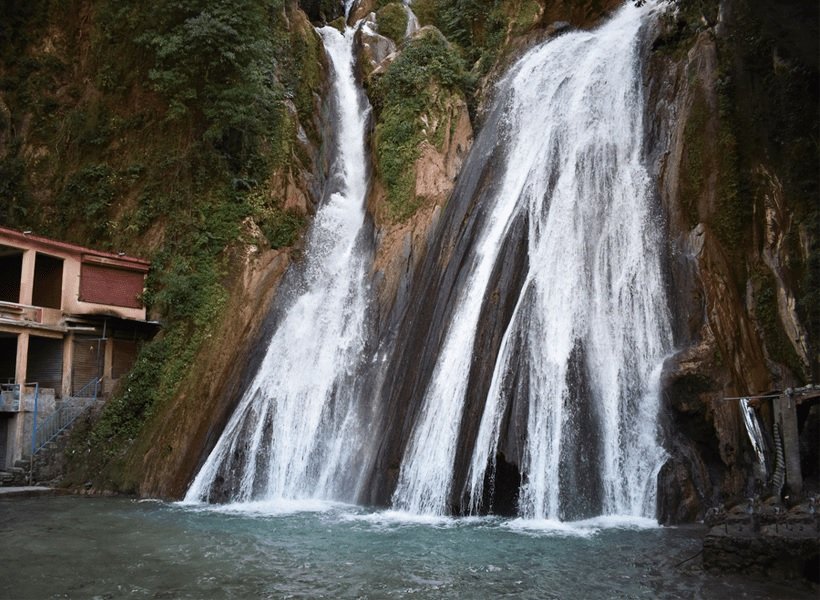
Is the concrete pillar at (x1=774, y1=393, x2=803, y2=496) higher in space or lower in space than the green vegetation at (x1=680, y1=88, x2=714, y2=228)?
lower

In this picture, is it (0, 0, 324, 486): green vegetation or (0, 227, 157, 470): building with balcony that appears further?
(0, 227, 157, 470): building with balcony

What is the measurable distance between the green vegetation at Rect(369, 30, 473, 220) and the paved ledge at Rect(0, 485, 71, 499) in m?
12.6

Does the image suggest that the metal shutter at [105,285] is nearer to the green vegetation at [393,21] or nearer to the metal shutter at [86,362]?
the metal shutter at [86,362]

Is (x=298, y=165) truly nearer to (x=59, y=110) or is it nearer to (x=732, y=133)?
(x=59, y=110)

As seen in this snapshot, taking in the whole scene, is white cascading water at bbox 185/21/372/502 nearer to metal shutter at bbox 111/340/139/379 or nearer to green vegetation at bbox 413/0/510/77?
metal shutter at bbox 111/340/139/379

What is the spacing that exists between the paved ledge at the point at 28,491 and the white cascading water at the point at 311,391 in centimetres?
439

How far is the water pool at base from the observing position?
9961mm

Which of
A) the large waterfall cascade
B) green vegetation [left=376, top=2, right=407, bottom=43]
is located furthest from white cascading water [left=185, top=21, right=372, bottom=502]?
green vegetation [left=376, top=2, right=407, bottom=43]

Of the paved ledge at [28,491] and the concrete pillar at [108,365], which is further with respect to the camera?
the concrete pillar at [108,365]

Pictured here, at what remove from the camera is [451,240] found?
21.5 metres

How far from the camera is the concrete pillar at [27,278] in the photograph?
78.3 feet

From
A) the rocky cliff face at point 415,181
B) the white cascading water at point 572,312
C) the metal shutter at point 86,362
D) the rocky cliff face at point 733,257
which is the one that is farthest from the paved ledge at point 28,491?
the rocky cliff face at point 733,257

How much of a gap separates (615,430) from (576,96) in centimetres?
1180

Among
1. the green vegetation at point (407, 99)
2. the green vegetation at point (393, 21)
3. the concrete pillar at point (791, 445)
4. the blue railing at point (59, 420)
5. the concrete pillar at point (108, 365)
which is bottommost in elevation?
the concrete pillar at point (791, 445)
